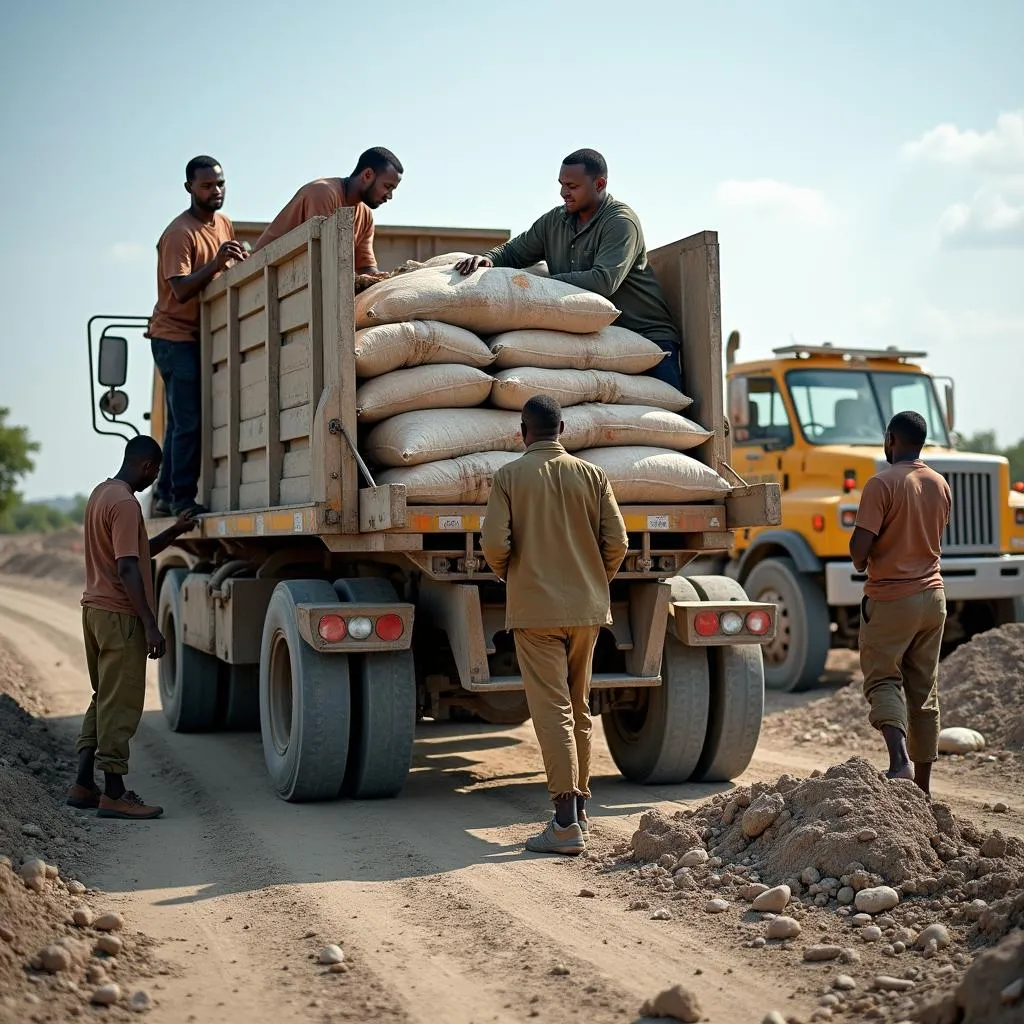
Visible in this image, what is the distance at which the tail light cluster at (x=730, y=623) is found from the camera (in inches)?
272

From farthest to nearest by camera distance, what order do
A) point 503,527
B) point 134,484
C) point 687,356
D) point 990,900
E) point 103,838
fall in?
point 687,356 → point 134,484 → point 103,838 → point 503,527 → point 990,900

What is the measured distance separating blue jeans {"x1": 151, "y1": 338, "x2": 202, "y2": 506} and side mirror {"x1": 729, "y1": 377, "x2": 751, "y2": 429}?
4.97 meters

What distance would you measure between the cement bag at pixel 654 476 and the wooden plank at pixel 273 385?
1719 millimetres

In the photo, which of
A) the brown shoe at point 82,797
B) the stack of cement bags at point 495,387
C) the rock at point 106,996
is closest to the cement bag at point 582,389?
the stack of cement bags at point 495,387

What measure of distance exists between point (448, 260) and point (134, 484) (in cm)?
221

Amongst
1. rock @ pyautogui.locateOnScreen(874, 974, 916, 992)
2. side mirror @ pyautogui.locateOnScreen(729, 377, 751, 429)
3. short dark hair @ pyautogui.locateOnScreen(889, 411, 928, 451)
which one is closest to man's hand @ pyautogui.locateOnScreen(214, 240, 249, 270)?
short dark hair @ pyautogui.locateOnScreen(889, 411, 928, 451)

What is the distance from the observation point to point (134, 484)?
6.81 m

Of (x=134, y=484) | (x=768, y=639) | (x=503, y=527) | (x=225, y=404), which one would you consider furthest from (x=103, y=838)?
(x=768, y=639)

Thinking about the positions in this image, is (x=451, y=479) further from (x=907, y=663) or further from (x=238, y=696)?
(x=238, y=696)

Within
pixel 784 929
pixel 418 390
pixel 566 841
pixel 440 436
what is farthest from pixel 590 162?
pixel 784 929

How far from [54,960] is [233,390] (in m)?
4.41

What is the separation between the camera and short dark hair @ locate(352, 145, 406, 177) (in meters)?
7.80

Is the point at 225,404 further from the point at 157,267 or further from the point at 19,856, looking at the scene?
the point at 19,856

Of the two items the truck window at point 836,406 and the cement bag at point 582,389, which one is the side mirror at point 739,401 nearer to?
the truck window at point 836,406
